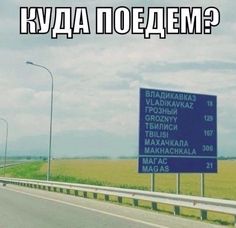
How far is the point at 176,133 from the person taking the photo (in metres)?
23.7

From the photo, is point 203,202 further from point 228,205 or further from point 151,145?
point 151,145

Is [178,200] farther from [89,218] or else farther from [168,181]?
[168,181]

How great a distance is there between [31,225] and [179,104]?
11.9 m

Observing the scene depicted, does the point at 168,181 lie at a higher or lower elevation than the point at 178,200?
lower

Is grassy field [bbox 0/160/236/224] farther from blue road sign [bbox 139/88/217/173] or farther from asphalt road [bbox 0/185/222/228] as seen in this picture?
blue road sign [bbox 139/88/217/173]

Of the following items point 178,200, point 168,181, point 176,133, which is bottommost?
point 168,181

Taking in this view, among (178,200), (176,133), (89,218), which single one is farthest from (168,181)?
(89,218)

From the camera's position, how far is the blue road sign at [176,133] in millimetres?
22984

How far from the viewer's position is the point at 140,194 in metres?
18.9

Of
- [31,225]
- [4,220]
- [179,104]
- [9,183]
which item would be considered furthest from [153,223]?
[9,183]

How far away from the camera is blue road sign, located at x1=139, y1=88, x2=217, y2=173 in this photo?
22984 mm

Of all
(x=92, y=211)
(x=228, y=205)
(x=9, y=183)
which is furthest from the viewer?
(x=9, y=183)

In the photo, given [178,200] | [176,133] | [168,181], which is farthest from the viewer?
[168,181]

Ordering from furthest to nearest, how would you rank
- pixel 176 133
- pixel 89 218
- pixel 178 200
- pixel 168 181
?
pixel 168 181, pixel 176 133, pixel 178 200, pixel 89 218
